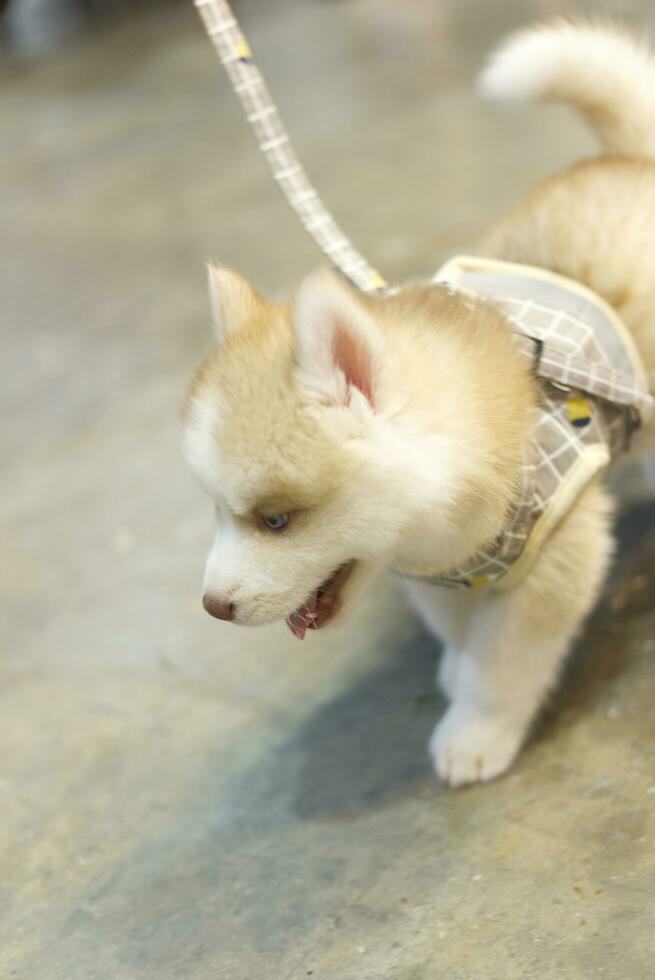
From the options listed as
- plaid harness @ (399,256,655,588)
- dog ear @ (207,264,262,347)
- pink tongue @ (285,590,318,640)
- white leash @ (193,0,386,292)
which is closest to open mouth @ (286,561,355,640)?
pink tongue @ (285,590,318,640)

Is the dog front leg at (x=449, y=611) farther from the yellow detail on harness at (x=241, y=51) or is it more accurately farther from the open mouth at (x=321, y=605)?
the yellow detail on harness at (x=241, y=51)

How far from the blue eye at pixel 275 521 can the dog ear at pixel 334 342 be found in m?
0.15

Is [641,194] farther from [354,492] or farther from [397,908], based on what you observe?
[397,908]

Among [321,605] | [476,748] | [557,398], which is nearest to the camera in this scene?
[321,605]

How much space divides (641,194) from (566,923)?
3.67 ft

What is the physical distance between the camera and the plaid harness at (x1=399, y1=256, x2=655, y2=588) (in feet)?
4.60

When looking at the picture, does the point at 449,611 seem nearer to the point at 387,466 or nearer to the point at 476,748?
the point at 476,748

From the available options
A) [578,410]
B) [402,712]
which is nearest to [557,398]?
[578,410]

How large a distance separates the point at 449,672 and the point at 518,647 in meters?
0.26

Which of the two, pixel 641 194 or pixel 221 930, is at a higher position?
pixel 641 194

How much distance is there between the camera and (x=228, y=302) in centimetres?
136

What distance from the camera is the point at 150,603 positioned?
7.25 feet

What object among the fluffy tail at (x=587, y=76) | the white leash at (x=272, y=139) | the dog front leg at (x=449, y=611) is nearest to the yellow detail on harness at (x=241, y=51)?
the white leash at (x=272, y=139)

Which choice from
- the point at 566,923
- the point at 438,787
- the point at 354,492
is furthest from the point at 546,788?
the point at 354,492
